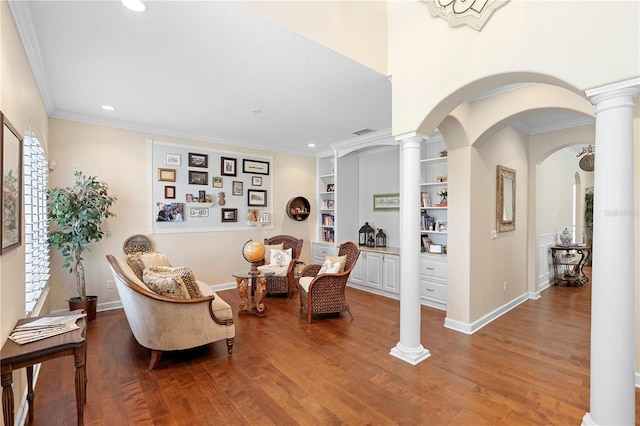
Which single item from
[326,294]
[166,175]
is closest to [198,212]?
[166,175]

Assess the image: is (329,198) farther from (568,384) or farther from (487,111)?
(568,384)

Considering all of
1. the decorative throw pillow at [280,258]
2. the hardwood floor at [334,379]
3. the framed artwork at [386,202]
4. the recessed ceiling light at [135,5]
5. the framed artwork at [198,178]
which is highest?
the recessed ceiling light at [135,5]

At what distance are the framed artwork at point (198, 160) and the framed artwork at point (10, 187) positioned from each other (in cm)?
307

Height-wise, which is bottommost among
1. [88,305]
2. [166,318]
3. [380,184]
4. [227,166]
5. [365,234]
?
[88,305]

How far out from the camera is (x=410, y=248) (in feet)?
9.96

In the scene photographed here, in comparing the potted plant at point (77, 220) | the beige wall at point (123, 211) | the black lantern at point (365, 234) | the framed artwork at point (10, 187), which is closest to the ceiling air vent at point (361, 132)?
the black lantern at point (365, 234)

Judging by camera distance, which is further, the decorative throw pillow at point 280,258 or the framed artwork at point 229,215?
the framed artwork at point 229,215

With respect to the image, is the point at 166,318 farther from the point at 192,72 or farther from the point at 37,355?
the point at 192,72

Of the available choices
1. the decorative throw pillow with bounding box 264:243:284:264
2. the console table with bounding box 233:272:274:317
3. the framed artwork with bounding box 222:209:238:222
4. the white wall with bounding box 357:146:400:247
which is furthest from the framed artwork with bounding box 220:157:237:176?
the white wall with bounding box 357:146:400:247

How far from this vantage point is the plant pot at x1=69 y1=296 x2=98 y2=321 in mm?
3994

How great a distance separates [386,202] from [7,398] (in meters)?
5.48

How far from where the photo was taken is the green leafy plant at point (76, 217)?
373cm

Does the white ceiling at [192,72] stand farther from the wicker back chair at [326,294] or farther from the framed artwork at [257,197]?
the wicker back chair at [326,294]

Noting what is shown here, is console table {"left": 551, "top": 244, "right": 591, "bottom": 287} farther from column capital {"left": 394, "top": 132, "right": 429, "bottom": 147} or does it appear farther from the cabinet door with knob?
column capital {"left": 394, "top": 132, "right": 429, "bottom": 147}
